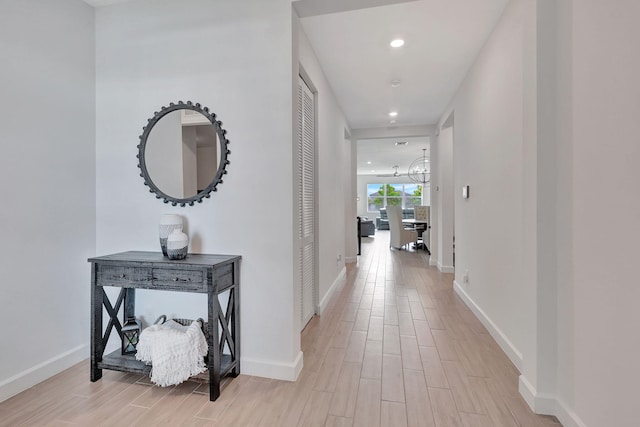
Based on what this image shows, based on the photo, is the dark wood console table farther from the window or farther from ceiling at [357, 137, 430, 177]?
the window

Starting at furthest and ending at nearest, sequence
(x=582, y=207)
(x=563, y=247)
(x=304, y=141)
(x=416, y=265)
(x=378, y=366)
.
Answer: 1. (x=416, y=265)
2. (x=304, y=141)
3. (x=378, y=366)
4. (x=563, y=247)
5. (x=582, y=207)

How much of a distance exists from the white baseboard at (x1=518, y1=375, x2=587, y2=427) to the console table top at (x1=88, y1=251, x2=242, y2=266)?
189cm

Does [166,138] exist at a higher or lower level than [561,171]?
higher

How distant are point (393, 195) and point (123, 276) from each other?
14407 mm

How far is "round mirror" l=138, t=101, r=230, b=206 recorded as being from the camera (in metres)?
2.11

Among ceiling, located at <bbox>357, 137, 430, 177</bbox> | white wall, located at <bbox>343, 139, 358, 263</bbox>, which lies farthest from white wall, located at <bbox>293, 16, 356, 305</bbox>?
ceiling, located at <bbox>357, 137, 430, 177</bbox>

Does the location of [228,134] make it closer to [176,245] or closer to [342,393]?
[176,245]

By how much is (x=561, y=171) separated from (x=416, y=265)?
4.52m

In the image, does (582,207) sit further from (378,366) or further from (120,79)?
(120,79)

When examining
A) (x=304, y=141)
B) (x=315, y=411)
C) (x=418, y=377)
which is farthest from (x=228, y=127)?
(x=418, y=377)

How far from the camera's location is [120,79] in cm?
230

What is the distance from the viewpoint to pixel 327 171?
3.85 metres

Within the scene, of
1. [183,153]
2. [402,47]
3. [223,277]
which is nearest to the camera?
[223,277]

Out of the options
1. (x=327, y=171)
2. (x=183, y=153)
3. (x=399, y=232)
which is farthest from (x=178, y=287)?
(x=399, y=232)
